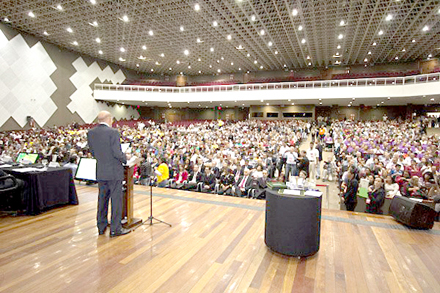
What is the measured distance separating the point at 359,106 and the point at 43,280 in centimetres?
2335

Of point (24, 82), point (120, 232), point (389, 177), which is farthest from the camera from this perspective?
point (24, 82)

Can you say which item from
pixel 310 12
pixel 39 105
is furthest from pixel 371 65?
pixel 39 105

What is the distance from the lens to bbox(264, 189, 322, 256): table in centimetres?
255

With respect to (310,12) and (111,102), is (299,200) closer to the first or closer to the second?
(310,12)

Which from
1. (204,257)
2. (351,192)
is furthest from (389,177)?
(204,257)

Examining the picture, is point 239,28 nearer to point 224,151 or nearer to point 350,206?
point 224,151

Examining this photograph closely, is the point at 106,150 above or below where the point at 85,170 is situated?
above

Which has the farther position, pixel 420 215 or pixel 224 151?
pixel 224 151

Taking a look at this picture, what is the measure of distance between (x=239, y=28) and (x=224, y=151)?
7.94 meters

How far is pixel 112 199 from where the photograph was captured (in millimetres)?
2844

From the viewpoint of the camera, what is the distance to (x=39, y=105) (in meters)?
16.6

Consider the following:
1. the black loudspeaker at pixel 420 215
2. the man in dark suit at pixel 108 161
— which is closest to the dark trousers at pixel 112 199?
the man in dark suit at pixel 108 161

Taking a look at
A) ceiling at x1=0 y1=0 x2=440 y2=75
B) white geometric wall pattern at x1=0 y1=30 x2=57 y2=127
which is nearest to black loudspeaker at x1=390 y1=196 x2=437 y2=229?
ceiling at x1=0 y1=0 x2=440 y2=75

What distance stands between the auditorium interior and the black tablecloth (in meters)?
0.02
